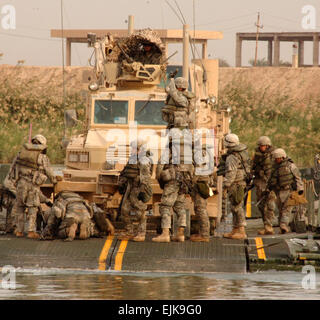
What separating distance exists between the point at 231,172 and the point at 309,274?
2.54 meters

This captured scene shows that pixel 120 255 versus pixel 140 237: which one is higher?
pixel 140 237

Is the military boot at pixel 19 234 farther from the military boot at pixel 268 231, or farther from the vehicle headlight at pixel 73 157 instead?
the military boot at pixel 268 231

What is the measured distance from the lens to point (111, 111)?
20031 mm

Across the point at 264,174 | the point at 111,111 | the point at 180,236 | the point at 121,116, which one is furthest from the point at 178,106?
the point at 111,111

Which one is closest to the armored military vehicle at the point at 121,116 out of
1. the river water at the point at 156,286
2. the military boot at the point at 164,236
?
the military boot at the point at 164,236

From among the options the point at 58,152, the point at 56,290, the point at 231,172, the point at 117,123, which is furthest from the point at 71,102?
the point at 56,290

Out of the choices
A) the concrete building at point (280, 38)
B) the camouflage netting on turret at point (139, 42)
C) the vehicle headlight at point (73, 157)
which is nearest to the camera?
the vehicle headlight at point (73, 157)

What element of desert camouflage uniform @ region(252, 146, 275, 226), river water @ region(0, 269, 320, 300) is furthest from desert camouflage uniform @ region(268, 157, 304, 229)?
river water @ region(0, 269, 320, 300)

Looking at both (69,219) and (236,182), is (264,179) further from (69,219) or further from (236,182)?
(69,219)

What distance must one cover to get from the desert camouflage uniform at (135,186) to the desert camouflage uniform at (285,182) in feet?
7.95

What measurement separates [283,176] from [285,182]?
101 millimetres

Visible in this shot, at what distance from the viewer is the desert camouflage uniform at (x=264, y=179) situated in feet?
59.5

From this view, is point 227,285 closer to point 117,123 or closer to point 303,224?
point 303,224
